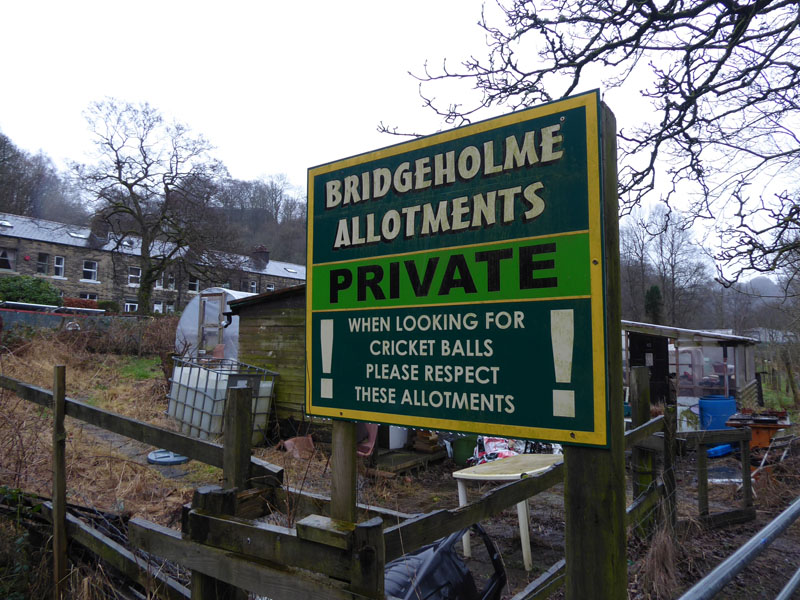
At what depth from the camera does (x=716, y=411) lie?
13.3 m

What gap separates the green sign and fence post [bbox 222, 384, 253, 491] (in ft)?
1.67

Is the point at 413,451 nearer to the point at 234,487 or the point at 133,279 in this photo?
the point at 234,487

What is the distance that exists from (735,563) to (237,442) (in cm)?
195

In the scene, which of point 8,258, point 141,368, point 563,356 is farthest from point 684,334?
point 8,258

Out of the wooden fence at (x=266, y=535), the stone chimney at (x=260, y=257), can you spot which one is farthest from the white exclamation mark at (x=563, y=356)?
the stone chimney at (x=260, y=257)

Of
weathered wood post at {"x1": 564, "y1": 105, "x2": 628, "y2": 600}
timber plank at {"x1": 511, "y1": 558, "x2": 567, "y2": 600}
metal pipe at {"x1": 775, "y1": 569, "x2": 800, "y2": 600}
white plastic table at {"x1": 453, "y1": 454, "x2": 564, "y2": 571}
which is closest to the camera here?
weathered wood post at {"x1": 564, "y1": 105, "x2": 628, "y2": 600}

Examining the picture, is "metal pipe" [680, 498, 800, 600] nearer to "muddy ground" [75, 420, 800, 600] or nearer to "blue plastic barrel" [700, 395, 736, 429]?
"muddy ground" [75, 420, 800, 600]

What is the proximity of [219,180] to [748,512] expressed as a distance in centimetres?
3406

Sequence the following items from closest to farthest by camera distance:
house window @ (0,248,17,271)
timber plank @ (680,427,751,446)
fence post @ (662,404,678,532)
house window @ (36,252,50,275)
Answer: fence post @ (662,404,678,532) < timber plank @ (680,427,751,446) < house window @ (0,248,17,271) < house window @ (36,252,50,275)

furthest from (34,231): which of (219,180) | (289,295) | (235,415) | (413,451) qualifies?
(235,415)

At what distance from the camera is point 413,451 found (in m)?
9.91

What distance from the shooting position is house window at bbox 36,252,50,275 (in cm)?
3508

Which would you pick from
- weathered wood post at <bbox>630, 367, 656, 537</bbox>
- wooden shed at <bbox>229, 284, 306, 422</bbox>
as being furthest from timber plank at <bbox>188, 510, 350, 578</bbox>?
wooden shed at <bbox>229, 284, 306, 422</bbox>

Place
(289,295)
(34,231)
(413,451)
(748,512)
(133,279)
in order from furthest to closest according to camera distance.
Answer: (133,279)
(34,231)
(289,295)
(413,451)
(748,512)
